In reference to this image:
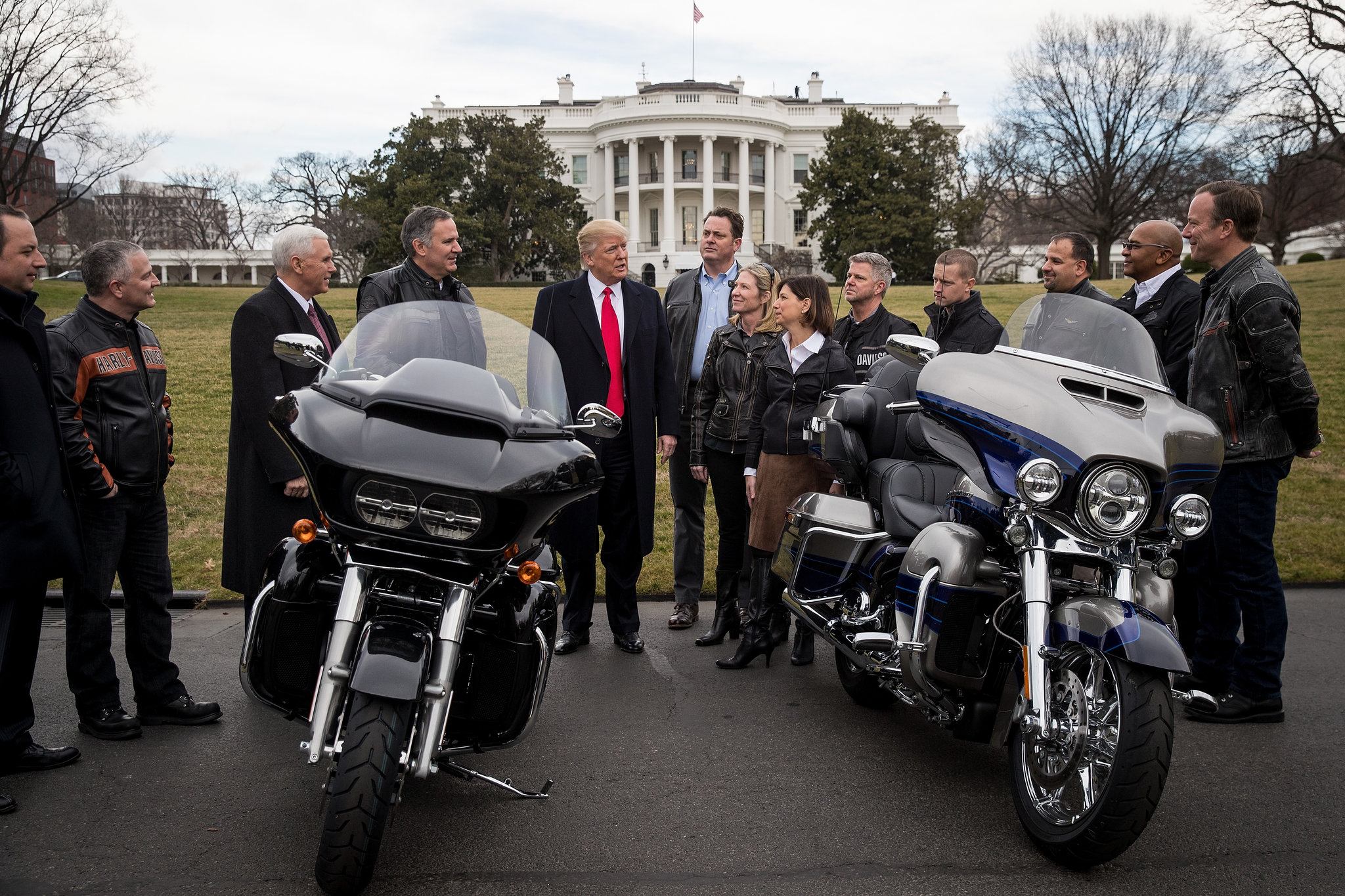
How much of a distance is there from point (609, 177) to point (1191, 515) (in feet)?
261

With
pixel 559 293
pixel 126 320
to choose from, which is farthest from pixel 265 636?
pixel 559 293

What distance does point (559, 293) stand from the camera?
5.65 metres

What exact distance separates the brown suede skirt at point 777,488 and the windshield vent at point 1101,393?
1.95 metres

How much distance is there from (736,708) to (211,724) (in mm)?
2291

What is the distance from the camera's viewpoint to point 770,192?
261 feet

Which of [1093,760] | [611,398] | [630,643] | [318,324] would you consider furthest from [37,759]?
[1093,760]

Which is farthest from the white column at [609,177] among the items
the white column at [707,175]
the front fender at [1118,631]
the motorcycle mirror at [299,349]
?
the front fender at [1118,631]

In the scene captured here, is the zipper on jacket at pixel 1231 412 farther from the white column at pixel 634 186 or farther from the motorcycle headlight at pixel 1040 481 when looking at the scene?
the white column at pixel 634 186

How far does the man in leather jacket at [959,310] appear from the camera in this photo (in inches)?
236

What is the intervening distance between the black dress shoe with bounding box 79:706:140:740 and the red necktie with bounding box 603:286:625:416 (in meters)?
2.71

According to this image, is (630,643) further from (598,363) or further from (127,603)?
(127,603)

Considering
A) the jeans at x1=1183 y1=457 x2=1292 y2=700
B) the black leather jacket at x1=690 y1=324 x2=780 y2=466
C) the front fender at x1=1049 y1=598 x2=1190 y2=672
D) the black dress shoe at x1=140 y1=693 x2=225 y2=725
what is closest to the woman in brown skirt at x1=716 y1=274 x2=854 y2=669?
the black leather jacket at x1=690 y1=324 x2=780 y2=466

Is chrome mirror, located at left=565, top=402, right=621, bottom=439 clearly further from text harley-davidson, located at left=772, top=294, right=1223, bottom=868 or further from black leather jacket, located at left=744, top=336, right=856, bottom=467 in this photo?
black leather jacket, located at left=744, top=336, right=856, bottom=467

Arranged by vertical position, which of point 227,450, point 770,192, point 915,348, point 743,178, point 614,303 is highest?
point 743,178
